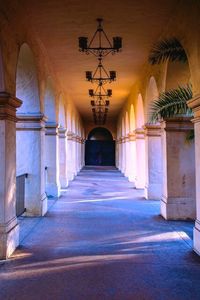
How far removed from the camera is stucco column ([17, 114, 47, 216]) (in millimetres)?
8461

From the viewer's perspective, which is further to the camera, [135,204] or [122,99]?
[122,99]

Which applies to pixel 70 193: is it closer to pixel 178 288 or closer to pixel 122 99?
pixel 122 99

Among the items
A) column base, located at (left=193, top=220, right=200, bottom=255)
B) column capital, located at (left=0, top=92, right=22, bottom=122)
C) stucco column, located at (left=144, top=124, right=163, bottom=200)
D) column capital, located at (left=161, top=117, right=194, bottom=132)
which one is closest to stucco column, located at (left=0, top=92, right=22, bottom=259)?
column capital, located at (left=0, top=92, right=22, bottom=122)

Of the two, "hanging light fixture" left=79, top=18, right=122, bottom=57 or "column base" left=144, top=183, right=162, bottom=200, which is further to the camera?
"column base" left=144, top=183, right=162, bottom=200

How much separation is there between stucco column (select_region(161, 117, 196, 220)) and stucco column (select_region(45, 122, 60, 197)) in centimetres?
486

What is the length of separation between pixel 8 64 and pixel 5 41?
1.29 ft

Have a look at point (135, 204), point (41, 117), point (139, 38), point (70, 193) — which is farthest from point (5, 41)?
point (70, 193)

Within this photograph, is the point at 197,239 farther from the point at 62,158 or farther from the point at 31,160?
the point at 62,158

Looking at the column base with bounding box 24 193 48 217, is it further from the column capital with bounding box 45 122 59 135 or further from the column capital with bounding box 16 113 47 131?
the column capital with bounding box 45 122 59 135

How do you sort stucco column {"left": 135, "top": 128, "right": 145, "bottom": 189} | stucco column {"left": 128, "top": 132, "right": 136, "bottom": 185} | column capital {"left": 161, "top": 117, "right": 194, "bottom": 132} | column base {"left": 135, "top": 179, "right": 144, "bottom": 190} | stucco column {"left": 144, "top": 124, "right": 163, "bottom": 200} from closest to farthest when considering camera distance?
column capital {"left": 161, "top": 117, "right": 194, "bottom": 132}
stucco column {"left": 144, "top": 124, "right": 163, "bottom": 200}
stucco column {"left": 135, "top": 128, "right": 145, "bottom": 189}
column base {"left": 135, "top": 179, "right": 144, "bottom": 190}
stucco column {"left": 128, "top": 132, "right": 136, "bottom": 185}

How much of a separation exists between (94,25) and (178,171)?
13.7ft

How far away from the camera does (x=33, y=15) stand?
663cm

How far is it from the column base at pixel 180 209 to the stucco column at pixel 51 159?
507 cm

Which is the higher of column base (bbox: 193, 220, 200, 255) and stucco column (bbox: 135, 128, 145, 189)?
stucco column (bbox: 135, 128, 145, 189)
